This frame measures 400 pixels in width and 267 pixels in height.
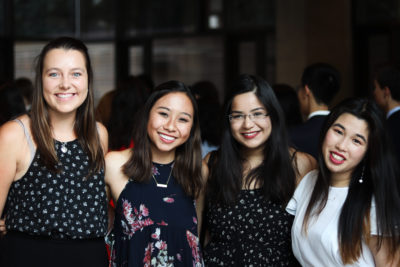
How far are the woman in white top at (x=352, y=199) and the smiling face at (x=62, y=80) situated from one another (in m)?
1.11

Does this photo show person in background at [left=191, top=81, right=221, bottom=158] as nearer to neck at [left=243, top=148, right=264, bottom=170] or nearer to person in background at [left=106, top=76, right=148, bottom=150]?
person in background at [left=106, top=76, right=148, bottom=150]

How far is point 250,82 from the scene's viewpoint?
2.90 metres

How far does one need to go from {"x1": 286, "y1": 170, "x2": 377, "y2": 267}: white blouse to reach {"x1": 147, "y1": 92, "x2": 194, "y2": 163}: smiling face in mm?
648

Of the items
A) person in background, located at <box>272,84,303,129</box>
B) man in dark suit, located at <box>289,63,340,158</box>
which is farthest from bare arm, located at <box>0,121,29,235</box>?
person in background, located at <box>272,84,303,129</box>

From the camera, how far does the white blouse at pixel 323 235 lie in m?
2.41

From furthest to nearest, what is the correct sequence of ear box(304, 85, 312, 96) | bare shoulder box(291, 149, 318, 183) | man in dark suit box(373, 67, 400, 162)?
man in dark suit box(373, 67, 400, 162) < ear box(304, 85, 312, 96) < bare shoulder box(291, 149, 318, 183)

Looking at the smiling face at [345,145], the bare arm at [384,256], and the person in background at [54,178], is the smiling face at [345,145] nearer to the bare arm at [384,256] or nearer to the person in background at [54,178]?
the bare arm at [384,256]

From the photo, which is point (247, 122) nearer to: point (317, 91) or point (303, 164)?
point (303, 164)

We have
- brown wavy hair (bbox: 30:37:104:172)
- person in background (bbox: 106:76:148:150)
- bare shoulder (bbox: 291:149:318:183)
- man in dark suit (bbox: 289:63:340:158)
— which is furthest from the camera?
person in background (bbox: 106:76:148:150)

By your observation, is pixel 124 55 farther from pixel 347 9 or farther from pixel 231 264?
pixel 231 264

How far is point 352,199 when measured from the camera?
245 centimetres

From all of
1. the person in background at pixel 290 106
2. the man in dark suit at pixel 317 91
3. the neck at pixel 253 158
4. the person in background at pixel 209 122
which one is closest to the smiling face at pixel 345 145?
the neck at pixel 253 158

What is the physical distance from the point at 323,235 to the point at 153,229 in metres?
0.78

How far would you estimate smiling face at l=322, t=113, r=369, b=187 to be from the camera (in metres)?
2.49
